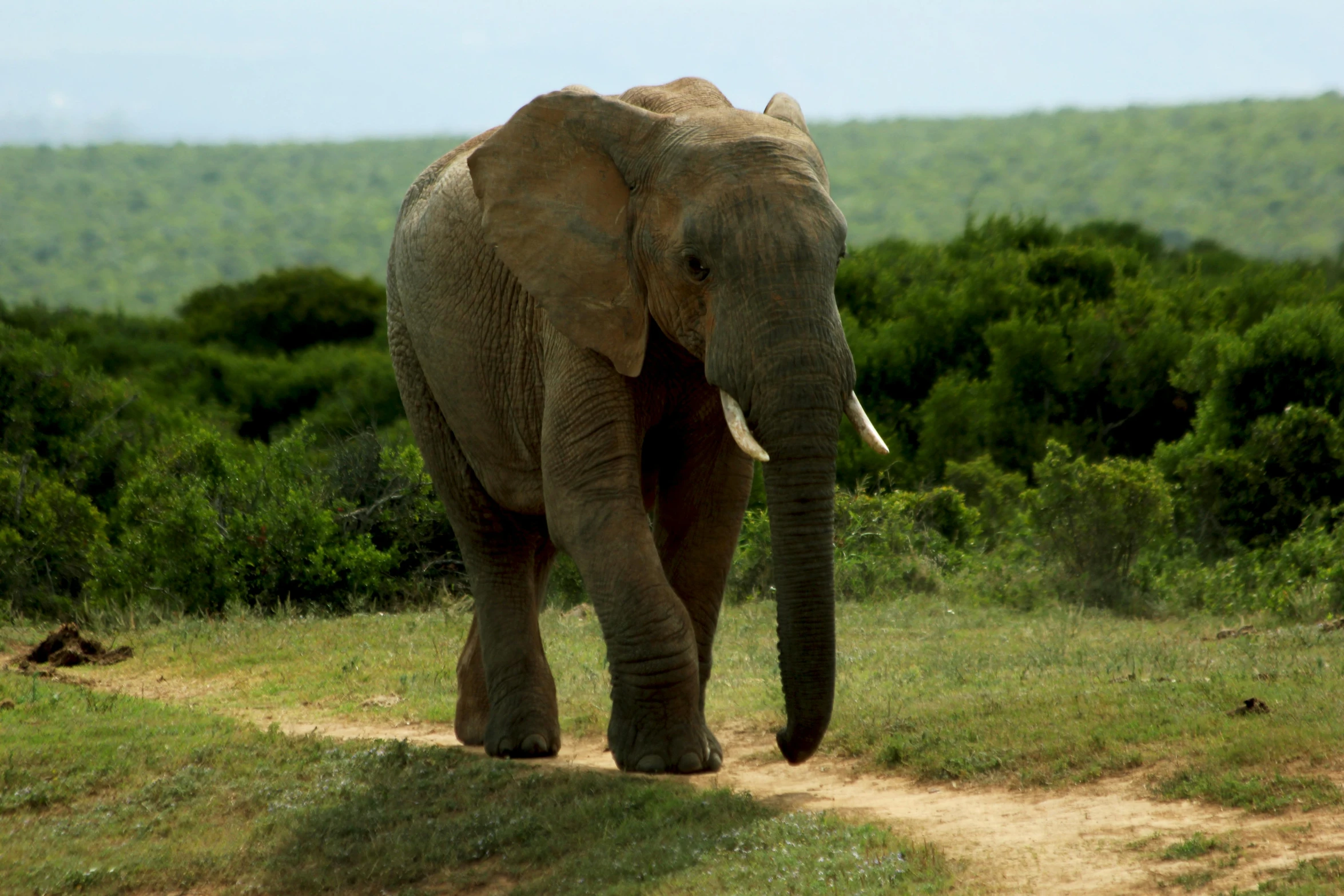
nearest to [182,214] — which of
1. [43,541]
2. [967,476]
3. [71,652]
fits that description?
[43,541]

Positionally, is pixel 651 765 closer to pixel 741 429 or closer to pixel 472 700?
pixel 741 429

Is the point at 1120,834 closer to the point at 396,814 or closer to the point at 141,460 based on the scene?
the point at 396,814

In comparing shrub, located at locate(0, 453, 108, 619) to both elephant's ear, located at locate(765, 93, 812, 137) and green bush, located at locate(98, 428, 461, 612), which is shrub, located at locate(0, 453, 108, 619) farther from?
elephant's ear, located at locate(765, 93, 812, 137)

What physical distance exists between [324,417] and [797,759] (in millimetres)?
19347

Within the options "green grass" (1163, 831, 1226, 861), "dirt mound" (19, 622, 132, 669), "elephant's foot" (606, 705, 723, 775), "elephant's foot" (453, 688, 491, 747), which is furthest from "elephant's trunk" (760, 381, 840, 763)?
"dirt mound" (19, 622, 132, 669)

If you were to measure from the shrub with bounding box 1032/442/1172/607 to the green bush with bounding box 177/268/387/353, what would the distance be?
2825 centimetres

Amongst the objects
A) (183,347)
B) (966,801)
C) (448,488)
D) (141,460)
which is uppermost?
(448,488)

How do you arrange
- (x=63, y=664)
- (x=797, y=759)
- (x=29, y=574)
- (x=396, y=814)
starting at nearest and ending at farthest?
(x=797, y=759), (x=396, y=814), (x=63, y=664), (x=29, y=574)

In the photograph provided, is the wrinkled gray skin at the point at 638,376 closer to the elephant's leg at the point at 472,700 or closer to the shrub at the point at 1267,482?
the elephant's leg at the point at 472,700

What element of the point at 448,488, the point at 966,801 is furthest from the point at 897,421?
the point at 966,801

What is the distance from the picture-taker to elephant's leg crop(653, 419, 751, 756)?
19.9 ft

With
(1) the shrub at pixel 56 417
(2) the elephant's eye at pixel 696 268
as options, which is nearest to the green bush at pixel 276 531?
(1) the shrub at pixel 56 417

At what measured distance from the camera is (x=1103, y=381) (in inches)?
644

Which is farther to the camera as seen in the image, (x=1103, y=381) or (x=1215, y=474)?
(x=1103, y=381)
